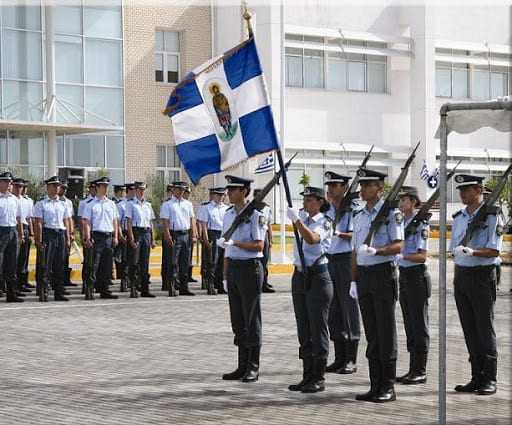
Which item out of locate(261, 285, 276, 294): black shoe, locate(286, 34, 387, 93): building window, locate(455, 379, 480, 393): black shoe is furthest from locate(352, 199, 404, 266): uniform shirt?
locate(286, 34, 387, 93): building window

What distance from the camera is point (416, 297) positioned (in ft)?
33.6

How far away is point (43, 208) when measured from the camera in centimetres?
1781

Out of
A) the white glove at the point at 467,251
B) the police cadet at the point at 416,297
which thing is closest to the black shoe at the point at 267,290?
the police cadet at the point at 416,297

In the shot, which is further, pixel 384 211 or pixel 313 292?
pixel 313 292

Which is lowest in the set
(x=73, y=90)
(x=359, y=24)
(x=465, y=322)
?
(x=465, y=322)

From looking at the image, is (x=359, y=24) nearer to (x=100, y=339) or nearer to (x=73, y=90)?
(x=73, y=90)

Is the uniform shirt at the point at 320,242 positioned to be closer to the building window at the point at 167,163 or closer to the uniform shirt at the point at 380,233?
the uniform shirt at the point at 380,233

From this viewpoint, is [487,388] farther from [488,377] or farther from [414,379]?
[414,379]

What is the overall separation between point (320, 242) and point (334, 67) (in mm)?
37943

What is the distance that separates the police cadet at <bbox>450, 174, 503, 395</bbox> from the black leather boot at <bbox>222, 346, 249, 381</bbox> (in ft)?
6.73

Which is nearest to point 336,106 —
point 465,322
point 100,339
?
point 100,339

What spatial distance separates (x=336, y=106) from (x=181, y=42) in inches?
307

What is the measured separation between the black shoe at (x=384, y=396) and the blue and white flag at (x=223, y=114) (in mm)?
2388

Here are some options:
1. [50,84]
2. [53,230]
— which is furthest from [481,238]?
[50,84]
